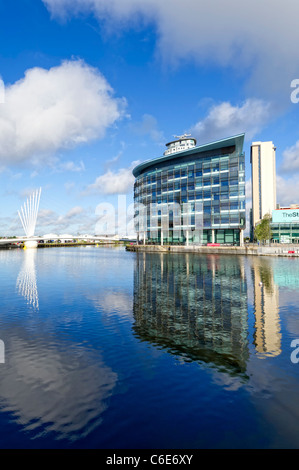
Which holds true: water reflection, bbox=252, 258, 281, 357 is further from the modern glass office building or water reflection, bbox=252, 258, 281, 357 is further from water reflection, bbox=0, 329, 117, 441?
the modern glass office building

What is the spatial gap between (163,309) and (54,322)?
31.3 ft

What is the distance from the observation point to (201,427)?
925 centimetres

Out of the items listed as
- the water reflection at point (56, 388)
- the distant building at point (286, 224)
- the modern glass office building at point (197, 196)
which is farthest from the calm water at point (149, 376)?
the distant building at point (286, 224)

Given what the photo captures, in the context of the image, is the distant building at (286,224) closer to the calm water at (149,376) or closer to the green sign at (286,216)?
the green sign at (286,216)

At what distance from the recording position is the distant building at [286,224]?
495 feet

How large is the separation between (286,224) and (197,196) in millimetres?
64063

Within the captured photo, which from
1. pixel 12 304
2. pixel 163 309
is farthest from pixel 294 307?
pixel 12 304

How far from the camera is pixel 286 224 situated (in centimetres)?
15362

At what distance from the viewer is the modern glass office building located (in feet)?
390

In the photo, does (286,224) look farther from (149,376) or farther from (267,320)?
(149,376)

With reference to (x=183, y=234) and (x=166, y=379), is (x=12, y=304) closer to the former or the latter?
(x=166, y=379)

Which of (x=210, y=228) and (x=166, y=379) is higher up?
(x=210, y=228)

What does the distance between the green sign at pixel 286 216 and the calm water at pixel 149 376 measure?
14213 centimetres

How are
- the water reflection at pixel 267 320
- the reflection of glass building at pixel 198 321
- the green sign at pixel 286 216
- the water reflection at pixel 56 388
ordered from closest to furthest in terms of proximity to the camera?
the water reflection at pixel 56 388 → the reflection of glass building at pixel 198 321 → the water reflection at pixel 267 320 → the green sign at pixel 286 216
